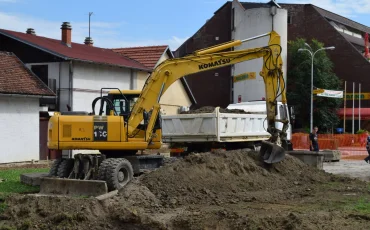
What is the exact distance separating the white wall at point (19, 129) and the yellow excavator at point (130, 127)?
34.8 ft

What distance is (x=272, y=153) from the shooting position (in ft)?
53.3

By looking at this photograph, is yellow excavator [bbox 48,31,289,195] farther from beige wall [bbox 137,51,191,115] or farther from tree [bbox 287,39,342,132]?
tree [bbox 287,39,342,132]

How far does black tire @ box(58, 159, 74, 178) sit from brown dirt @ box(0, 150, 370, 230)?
293 centimetres

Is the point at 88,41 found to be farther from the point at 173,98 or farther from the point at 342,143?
the point at 342,143

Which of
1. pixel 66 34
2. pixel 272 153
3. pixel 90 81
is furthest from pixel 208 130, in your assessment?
pixel 66 34

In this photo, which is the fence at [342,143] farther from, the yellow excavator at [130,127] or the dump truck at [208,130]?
the yellow excavator at [130,127]

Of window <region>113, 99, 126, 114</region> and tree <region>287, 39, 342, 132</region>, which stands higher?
tree <region>287, 39, 342, 132</region>

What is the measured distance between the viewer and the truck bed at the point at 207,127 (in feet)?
61.6

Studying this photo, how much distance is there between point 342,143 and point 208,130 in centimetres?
2727

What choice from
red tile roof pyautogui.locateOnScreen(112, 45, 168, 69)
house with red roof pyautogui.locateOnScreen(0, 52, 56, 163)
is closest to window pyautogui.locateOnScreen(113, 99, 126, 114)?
house with red roof pyautogui.locateOnScreen(0, 52, 56, 163)

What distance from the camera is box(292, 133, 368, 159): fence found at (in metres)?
36.5

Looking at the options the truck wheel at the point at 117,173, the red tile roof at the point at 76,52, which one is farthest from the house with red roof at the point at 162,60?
the truck wheel at the point at 117,173

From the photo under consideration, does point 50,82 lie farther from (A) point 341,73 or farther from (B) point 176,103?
(A) point 341,73

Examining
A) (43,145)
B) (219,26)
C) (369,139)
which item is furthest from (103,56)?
(219,26)
